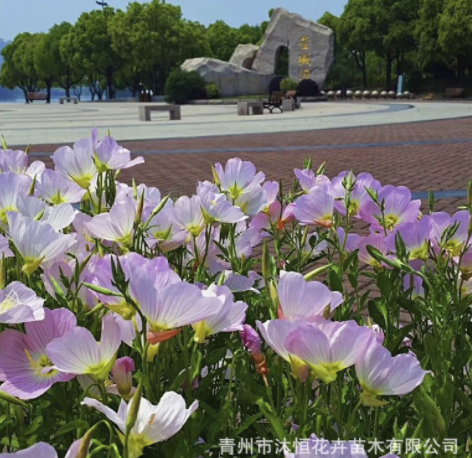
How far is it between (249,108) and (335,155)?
14201 millimetres

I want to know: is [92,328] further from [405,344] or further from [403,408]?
[405,344]

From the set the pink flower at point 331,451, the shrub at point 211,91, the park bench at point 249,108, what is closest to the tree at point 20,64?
the shrub at point 211,91

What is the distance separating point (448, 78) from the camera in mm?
46531

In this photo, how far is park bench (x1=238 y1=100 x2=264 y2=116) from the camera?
24.1 meters

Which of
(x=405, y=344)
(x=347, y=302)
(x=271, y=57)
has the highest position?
(x=271, y=57)

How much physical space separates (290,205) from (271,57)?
147 ft

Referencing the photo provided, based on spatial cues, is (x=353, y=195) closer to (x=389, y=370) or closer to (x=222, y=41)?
(x=389, y=370)

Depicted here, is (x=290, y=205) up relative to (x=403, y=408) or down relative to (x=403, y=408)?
up

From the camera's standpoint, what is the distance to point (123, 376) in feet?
2.89

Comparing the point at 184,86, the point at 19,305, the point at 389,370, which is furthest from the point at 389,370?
the point at 184,86

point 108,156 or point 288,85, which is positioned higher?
point 288,85

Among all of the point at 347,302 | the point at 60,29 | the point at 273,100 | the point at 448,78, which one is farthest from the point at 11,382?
the point at 60,29

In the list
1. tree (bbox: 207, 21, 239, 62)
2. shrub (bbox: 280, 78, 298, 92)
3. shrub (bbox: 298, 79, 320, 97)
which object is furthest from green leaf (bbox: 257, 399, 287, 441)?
tree (bbox: 207, 21, 239, 62)

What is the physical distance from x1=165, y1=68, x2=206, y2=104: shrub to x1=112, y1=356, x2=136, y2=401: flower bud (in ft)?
123
